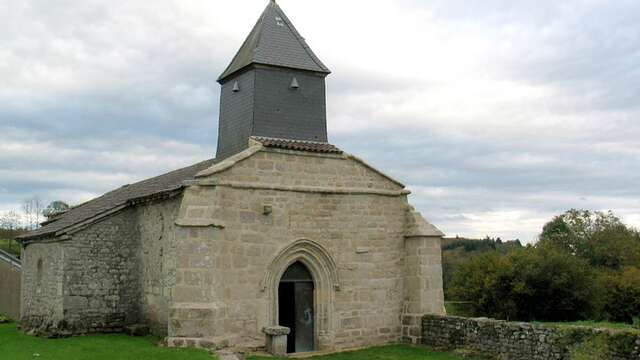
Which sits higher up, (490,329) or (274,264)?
(274,264)

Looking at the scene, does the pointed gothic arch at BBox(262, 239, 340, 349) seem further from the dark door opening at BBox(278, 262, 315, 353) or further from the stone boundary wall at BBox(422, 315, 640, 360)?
the stone boundary wall at BBox(422, 315, 640, 360)

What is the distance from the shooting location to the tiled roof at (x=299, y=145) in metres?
17.6

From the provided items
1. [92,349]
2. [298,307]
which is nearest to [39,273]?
[92,349]

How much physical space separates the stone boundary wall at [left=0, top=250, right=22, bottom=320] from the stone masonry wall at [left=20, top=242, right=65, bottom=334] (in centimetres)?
482

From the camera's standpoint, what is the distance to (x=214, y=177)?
644 inches

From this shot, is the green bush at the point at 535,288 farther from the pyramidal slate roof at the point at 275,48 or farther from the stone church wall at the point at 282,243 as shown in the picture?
the pyramidal slate roof at the point at 275,48

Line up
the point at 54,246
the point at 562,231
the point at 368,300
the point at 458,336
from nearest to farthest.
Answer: the point at 458,336
the point at 368,300
the point at 54,246
the point at 562,231

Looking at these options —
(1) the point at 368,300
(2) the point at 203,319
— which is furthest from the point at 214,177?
(1) the point at 368,300

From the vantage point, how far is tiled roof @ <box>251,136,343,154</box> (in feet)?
57.8

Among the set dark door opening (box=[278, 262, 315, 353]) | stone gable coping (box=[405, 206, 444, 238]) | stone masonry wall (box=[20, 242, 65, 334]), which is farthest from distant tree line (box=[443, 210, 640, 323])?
stone masonry wall (box=[20, 242, 65, 334])

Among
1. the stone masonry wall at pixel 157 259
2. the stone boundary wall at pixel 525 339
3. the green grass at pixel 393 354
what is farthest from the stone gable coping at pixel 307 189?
the green grass at pixel 393 354

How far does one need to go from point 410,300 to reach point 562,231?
94.7 ft

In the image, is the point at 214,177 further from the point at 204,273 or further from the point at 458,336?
the point at 458,336

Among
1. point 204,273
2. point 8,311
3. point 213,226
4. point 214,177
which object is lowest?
point 8,311
